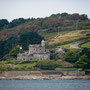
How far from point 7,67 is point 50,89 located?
26937 millimetres

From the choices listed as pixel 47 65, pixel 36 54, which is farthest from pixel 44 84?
pixel 36 54

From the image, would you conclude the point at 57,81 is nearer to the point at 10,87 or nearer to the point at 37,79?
the point at 37,79

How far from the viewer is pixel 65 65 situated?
119 meters

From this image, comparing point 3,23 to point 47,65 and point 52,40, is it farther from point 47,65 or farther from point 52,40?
point 47,65

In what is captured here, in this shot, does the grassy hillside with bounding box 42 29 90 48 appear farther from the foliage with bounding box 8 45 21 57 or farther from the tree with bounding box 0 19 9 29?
the tree with bounding box 0 19 9 29

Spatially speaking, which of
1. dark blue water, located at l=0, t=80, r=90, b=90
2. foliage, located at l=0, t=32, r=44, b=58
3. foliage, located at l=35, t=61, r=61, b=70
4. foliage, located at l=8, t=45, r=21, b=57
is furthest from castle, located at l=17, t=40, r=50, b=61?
dark blue water, located at l=0, t=80, r=90, b=90

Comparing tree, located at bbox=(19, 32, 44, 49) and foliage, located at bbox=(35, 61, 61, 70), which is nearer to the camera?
foliage, located at bbox=(35, 61, 61, 70)

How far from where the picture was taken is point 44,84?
103m

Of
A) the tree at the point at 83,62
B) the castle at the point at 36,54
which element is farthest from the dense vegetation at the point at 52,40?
the castle at the point at 36,54

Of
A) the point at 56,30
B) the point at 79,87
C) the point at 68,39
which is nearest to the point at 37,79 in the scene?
the point at 79,87

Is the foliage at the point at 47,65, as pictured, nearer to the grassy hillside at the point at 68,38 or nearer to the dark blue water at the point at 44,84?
the dark blue water at the point at 44,84

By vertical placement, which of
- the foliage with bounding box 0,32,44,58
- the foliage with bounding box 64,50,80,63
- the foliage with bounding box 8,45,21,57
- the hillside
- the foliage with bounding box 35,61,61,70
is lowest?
the foliage with bounding box 35,61,61,70

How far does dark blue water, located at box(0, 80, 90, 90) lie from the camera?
3824 inches

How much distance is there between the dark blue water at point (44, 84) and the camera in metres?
97.1
